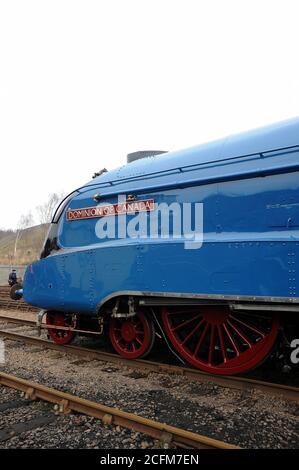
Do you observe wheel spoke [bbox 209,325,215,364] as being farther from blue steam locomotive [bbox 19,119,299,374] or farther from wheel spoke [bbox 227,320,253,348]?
wheel spoke [bbox 227,320,253,348]

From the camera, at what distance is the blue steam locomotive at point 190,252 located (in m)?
4.62

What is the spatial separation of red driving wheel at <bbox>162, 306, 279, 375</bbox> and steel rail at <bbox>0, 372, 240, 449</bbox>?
173 centimetres

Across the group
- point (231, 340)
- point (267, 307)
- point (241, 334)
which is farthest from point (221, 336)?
point (267, 307)

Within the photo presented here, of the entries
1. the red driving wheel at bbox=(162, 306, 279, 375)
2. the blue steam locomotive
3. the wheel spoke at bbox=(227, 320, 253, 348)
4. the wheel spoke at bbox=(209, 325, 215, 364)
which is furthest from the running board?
the wheel spoke at bbox=(209, 325, 215, 364)

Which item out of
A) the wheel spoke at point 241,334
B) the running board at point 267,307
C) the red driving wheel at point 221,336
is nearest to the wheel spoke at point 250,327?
the red driving wheel at point 221,336

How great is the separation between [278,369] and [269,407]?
141 cm

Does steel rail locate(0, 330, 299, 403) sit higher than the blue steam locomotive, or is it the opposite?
the blue steam locomotive

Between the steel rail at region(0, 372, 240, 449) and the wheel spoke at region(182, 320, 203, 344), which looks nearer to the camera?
the steel rail at region(0, 372, 240, 449)

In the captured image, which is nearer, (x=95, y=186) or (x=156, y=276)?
(x=156, y=276)

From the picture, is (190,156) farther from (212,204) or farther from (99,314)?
(99,314)

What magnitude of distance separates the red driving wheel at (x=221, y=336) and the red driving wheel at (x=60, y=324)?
2301 millimetres

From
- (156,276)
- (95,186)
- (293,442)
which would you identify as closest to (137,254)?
(156,276)

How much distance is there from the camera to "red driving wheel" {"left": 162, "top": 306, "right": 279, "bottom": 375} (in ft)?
16.7
